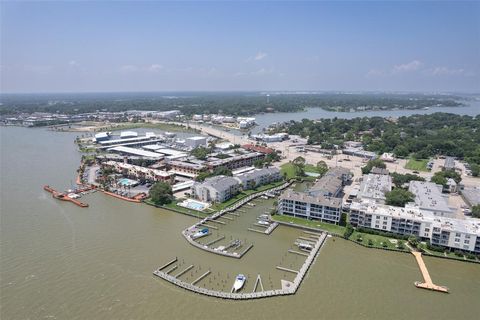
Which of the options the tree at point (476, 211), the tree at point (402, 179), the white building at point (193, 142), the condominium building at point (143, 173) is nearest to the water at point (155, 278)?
the condominium building at point (143, 173)

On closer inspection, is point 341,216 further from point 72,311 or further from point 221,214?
point 72,311

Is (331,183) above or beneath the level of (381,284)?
above

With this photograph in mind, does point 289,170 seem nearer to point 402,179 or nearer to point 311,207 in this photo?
point 402,179

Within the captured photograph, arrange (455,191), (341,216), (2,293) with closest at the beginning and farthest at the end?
(2,293) < (341,216) < (455,191)

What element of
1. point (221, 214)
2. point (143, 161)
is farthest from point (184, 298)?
point (143, 161)

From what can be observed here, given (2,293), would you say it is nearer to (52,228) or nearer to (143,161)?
(52,228)

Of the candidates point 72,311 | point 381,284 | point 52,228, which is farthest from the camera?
point 52,228

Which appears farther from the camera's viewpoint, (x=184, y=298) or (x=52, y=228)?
(x=52, y=228)
